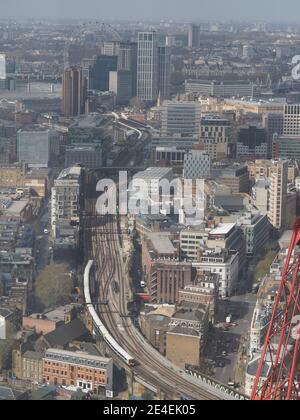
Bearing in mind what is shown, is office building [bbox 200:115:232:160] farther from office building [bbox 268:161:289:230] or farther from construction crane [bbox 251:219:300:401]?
construction crane [bbox 251:219:300:401]

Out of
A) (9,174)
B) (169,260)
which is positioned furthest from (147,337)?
(9,174)

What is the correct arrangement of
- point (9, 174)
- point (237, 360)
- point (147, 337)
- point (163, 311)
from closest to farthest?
point (237, 360), point (147, 337), point (163, 311), point (9, 174)

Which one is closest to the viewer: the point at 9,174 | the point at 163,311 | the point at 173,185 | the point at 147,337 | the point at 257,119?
the point at 147,337

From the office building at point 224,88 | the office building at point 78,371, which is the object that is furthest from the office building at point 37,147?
the office building at point 78,371

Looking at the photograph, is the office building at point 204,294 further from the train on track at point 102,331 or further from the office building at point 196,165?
the office building at point 196,165
